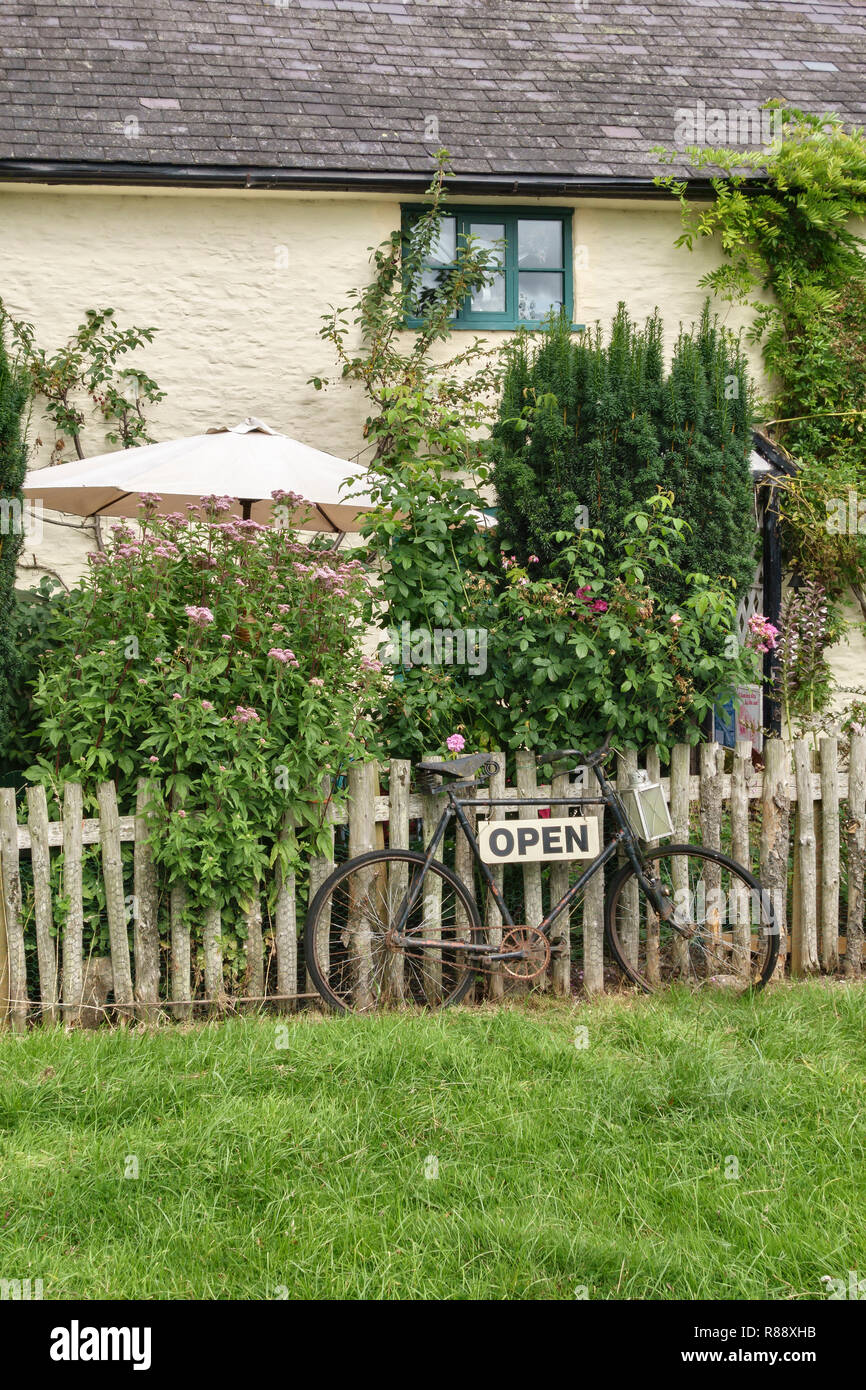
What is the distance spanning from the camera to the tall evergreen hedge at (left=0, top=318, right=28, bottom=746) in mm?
4617

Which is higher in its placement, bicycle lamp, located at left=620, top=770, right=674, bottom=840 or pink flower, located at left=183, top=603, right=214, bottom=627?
pink flower, located at left=183, top=603, right=214, bottom=627

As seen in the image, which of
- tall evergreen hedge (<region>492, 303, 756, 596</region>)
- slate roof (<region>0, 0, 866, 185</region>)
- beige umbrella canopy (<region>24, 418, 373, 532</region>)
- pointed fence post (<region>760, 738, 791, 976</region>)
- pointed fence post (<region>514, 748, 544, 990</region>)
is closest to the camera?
pointed fence post (<region>514, 748, 544, 990</region>)

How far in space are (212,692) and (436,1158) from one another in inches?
80.7

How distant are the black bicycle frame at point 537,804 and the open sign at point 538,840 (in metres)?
0.06

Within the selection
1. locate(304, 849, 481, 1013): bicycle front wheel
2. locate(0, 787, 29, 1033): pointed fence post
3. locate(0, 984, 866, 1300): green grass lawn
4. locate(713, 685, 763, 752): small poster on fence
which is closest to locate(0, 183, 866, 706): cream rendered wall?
locate(713, 685, 763, 752): small poster on fence

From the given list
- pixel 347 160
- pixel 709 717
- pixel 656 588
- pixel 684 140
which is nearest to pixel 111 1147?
pixel 656 588

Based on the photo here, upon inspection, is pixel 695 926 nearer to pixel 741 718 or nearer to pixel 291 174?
pixel 741 718

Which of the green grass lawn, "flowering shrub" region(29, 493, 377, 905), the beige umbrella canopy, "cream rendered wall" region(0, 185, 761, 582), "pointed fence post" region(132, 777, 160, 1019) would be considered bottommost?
the green grass lawn

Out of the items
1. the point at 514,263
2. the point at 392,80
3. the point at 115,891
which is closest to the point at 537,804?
the point at 115,891

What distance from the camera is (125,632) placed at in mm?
4492

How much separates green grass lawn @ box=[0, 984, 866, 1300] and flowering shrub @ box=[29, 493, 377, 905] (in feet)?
2.54

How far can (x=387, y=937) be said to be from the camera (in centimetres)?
452

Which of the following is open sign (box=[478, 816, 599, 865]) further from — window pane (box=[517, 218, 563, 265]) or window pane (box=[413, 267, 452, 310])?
window pane (box=[517, 218, 563, 265])

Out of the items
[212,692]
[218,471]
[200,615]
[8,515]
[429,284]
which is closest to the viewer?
[200,615]
